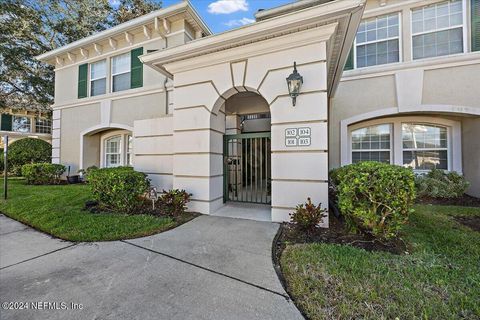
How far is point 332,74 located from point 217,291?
5.83 meters

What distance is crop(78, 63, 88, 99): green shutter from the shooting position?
10.6 metres

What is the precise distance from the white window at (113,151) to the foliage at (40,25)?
319 inches

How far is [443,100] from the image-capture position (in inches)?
256

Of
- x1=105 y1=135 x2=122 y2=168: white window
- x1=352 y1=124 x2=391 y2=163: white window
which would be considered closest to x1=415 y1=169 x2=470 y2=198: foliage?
x1=352 y1=124 x2=391 y2=163: white window

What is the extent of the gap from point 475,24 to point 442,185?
4924 millimetres

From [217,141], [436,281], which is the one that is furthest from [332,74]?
[436,281]

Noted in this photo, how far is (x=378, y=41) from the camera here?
24.2 ft

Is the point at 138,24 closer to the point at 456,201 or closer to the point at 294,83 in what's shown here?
the point at 294,83

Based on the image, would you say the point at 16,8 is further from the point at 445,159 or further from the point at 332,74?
the point at 445,159

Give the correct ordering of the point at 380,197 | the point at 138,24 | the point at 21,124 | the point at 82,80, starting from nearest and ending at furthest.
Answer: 1. the point at 380,197
2. the point at 138,24
3. the point at 82,80
4. the point at 21,124

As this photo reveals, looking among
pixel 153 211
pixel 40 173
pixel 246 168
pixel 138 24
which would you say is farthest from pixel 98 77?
pixel 246 168

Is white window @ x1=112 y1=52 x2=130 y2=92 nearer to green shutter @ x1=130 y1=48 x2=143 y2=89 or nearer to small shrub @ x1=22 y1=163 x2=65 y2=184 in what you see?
green shutter @ x1=130 y1=48 x2=143 y2=89

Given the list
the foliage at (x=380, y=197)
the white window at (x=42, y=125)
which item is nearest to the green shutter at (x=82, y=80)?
the white window at (x=42, y=125)

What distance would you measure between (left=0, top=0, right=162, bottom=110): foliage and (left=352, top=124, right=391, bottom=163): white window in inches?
592
